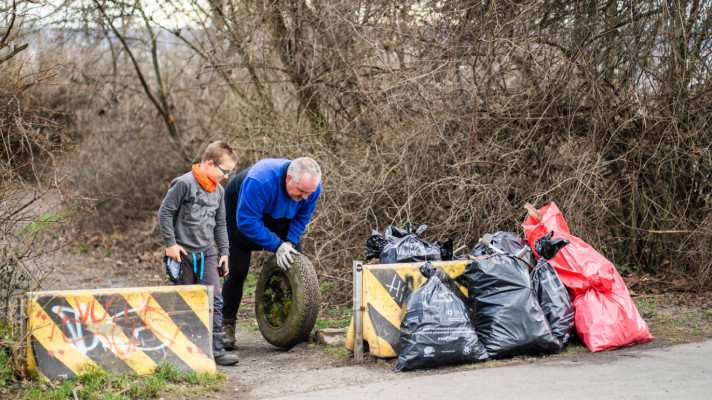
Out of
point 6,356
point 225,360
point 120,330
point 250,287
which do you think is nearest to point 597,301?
point 225,360

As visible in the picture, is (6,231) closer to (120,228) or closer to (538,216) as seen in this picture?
(538,216)

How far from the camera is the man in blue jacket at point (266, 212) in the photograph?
6.30m

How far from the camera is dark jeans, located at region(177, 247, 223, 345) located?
610 cm

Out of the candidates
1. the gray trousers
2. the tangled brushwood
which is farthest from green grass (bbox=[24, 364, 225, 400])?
the tangled brushwood

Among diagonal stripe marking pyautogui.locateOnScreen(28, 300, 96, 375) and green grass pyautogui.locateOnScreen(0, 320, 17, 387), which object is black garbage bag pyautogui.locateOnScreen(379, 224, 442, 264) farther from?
green grass pyautogui.locateOnScreen(0, 320, 17, 387)

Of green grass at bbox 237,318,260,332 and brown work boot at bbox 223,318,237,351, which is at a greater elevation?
brown work boot at bbox 223,318,237,351

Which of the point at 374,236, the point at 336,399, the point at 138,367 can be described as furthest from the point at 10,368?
the point at 374,236

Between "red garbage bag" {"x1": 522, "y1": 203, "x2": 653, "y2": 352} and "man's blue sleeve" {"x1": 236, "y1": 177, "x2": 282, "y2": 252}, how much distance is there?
2445 mm

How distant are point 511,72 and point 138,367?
223 inches

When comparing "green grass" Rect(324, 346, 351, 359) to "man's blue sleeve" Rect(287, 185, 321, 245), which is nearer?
"green grass" Rect(324, 346, 351, 359)

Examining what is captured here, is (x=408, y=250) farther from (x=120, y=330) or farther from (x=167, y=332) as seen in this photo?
(x=120, y=330)

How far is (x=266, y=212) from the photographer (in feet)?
21.7

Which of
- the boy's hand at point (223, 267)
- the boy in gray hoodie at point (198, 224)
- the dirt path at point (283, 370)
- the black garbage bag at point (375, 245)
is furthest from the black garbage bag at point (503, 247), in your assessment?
the boy in gray hoodie at point (198, 224)

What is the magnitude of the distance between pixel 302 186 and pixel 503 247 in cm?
185
